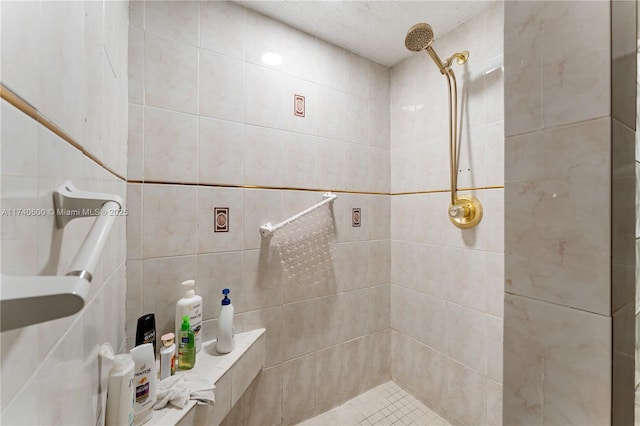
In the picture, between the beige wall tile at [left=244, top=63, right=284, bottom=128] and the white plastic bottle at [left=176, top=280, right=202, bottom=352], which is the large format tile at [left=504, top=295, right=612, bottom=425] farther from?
the beige wall tile at [left=244, top=63, right=284, bottom=128]

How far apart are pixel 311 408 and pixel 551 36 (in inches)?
67.2

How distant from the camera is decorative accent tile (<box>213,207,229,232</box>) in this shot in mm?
1178

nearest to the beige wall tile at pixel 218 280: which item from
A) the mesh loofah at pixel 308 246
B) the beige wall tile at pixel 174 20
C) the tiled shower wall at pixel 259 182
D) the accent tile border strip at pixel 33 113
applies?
the tiled shower wall at pixel 259 182

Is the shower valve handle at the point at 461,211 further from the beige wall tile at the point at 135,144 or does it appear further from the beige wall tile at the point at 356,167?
the beige wall tile at the point at 135,144

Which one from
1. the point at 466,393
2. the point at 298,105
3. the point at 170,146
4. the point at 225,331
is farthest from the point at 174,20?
the point at 466,393

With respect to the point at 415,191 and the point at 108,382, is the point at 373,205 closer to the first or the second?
the point at 415,191

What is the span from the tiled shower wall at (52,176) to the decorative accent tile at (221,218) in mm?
511

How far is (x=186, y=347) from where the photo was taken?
0.96m

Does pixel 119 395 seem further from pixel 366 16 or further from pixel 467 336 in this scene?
pixel 366 16

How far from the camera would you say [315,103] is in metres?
1.46

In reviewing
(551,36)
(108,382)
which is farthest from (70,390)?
(551,36)

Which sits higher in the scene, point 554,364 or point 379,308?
point 554,364

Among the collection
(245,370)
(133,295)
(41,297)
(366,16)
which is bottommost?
(245,370)

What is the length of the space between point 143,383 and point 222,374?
276mm
